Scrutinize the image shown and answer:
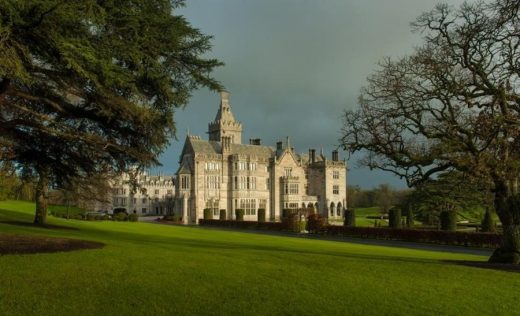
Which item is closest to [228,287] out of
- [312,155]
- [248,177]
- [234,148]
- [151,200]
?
[248,177]

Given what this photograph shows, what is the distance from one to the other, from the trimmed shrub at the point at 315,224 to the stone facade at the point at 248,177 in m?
23.3

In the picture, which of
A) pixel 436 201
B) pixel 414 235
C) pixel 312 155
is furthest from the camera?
pixel 312 155

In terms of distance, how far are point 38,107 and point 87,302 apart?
758cm

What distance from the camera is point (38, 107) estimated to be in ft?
42.0

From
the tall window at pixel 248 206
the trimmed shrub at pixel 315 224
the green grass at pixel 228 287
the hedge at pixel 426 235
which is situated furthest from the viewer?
the tall window at pixel 248 206

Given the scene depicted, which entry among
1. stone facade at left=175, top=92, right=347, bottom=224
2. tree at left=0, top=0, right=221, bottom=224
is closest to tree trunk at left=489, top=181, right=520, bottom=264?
tree at left=0, top=0, right=221, bottom=224

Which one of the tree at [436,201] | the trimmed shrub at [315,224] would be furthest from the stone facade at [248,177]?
the trimmed shrub at [315,224]

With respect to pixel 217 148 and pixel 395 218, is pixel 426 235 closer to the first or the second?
pixel 395 218

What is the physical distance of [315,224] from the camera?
38750 millimetres

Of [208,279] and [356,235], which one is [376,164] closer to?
[208,279]

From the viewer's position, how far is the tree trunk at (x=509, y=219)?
48.4 ft

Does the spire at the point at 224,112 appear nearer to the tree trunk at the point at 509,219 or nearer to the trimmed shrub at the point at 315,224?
the trimmed shrub at the point at 315,224

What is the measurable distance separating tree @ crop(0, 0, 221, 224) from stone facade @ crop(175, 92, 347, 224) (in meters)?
46.4

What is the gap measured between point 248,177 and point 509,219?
2006 inches
